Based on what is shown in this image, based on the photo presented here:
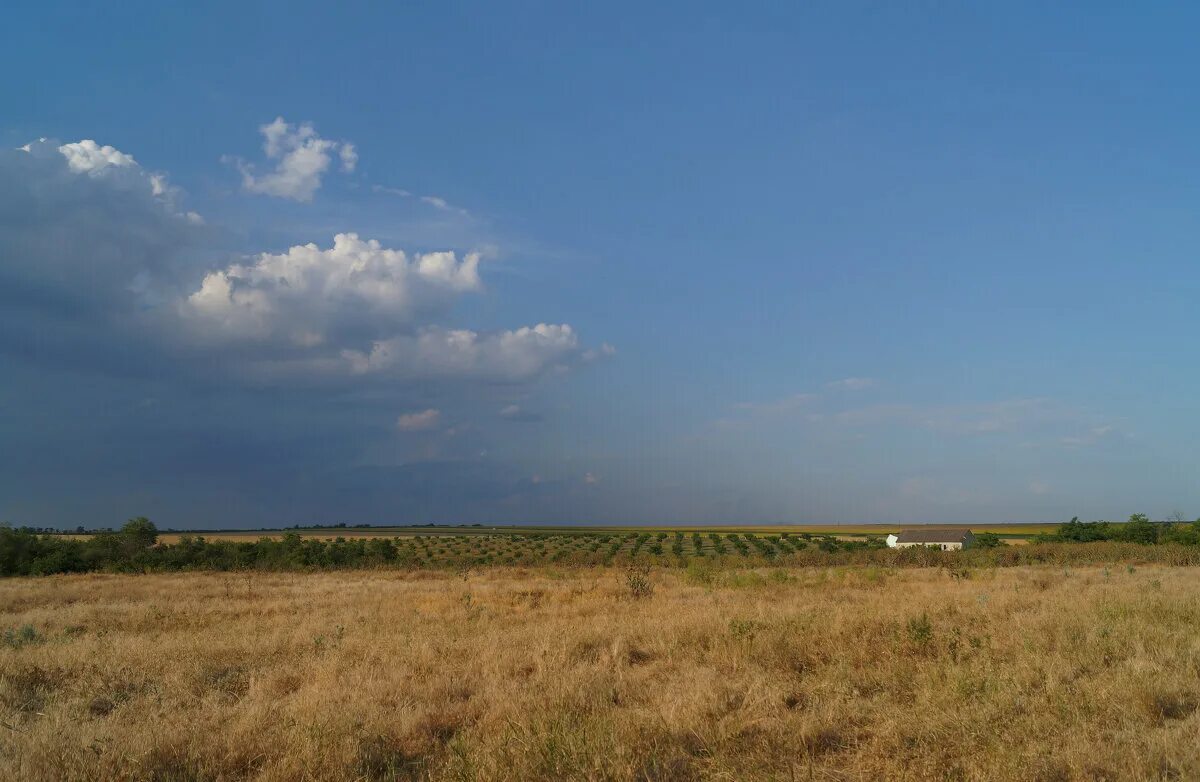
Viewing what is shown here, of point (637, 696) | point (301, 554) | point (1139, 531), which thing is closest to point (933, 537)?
point (1139, 531)

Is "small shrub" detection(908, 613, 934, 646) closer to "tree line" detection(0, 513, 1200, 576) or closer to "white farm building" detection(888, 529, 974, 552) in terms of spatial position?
"tree line" detection(0, 513, 1200, 576)

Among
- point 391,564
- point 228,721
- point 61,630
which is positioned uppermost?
point 228,721

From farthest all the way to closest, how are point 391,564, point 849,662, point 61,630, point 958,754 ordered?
point 391,564 < point 61,630 < point 849,662 < point 958,754

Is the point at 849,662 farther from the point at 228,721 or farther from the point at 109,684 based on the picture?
the point at 109,684

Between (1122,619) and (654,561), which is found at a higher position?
(1122,619)

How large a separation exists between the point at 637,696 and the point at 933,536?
7463 cm

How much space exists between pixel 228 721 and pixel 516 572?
98.9 ft

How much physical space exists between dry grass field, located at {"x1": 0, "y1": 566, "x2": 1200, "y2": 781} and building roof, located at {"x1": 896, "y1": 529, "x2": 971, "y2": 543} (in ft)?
200

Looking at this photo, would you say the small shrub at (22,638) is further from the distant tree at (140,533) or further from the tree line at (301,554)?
the distant tree at (140,533)

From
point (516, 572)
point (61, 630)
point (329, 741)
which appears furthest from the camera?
point (516, 572)

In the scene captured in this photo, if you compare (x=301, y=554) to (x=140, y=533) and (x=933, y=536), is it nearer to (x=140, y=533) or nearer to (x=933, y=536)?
(x=140, y=533)

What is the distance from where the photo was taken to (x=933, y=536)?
242 feet

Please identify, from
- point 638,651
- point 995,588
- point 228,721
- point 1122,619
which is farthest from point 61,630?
point 995,588

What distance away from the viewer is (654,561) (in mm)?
42250
